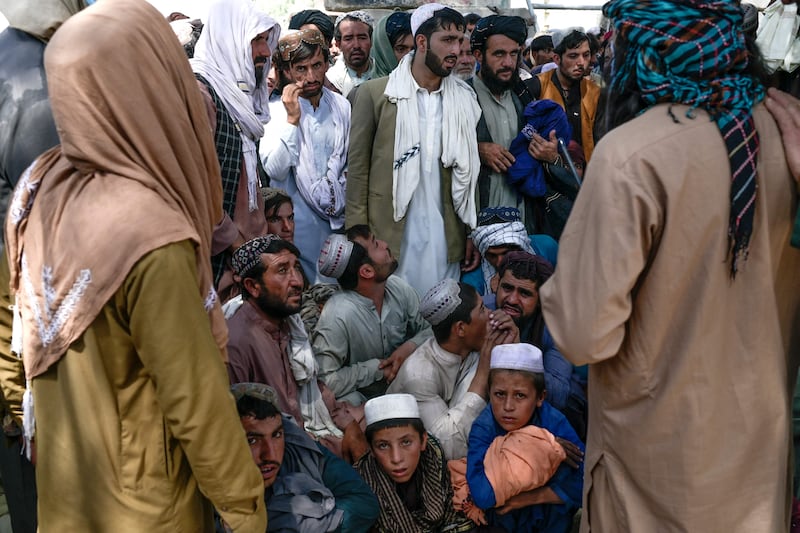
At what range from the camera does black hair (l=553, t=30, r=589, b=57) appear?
6.07 metres

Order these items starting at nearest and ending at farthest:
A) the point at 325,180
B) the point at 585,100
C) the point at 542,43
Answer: the point at 325,180, the point at 585,100, the point at 542,43

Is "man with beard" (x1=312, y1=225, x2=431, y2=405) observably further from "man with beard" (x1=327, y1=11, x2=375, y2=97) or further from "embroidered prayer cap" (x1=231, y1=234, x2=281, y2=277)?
"man with beard" (x1=327, y1=11, x2=375, y2=97)

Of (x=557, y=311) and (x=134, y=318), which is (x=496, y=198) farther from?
(x=134, y=318)

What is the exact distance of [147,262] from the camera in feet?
6.04

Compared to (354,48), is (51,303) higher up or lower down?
higher up

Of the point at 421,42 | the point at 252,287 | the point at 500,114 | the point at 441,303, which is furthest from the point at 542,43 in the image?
the point at 252,287

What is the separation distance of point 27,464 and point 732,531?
90.2 inches

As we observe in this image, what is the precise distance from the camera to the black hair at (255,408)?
294 centimetres

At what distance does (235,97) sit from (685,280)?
8.59 ft

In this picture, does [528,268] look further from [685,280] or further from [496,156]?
[685,280]

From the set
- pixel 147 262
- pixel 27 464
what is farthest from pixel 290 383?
pixel 147 262

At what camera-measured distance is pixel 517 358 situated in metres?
3.52

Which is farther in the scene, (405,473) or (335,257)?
(335,257)

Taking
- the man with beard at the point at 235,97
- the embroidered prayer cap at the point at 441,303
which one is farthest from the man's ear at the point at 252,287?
the embroidered prayer cap at the point at 441,303
